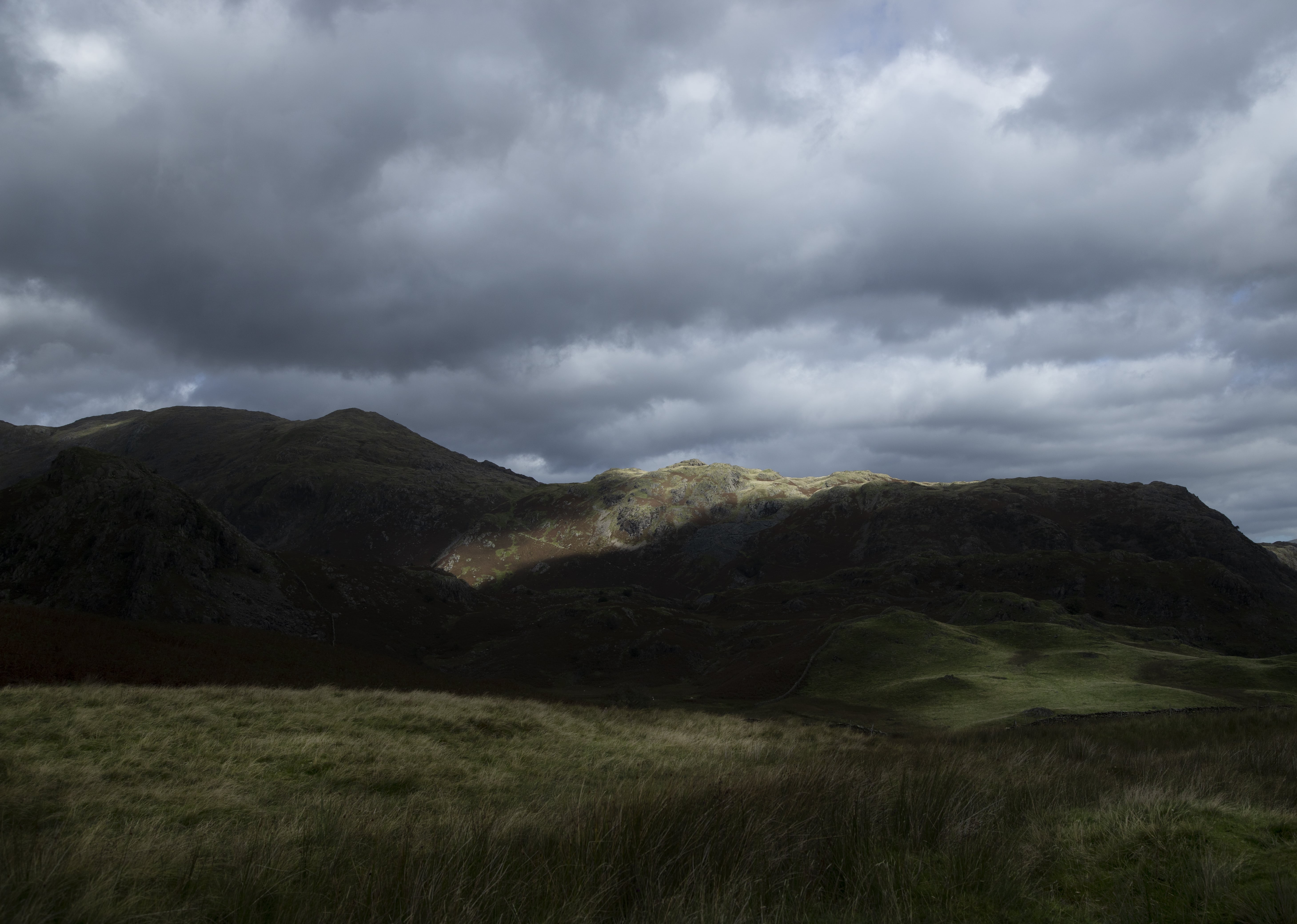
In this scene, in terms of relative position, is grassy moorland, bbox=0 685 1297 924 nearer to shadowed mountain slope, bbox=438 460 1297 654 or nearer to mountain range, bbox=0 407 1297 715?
mountain range, bbox=0 407 1297 715

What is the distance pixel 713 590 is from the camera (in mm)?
167625

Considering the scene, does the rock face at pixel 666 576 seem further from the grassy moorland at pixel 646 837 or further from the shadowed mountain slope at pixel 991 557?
the grassy moorland at pixel 646 837

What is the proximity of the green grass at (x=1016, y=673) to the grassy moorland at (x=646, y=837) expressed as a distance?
29139 mm

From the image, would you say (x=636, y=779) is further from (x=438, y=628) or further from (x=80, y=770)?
(x=438, y=628)

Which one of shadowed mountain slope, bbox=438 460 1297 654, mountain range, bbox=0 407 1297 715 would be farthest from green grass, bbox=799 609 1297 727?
shadowed mountain slope, bbox=438 460 1297 654

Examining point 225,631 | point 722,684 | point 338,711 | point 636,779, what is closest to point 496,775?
point 636,779

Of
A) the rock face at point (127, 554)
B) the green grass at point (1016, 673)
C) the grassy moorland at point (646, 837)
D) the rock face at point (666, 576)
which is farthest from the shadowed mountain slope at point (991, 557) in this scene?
the grassy moorland at point (646, 837)

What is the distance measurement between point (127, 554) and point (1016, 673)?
79.0 meters

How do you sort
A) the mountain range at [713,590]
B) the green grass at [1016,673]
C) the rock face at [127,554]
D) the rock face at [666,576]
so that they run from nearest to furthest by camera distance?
the green grass at [1016,673], the rock face at [127,554], the mountain range at [713,590], the rock face at [666,576]

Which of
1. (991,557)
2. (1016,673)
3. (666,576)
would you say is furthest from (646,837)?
(666,576)

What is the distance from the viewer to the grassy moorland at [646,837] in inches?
195

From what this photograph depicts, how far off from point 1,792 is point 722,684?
2458 inches

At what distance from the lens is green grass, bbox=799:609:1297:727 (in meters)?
38.7

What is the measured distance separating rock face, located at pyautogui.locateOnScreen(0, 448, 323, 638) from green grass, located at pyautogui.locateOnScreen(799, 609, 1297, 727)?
55.6 m
